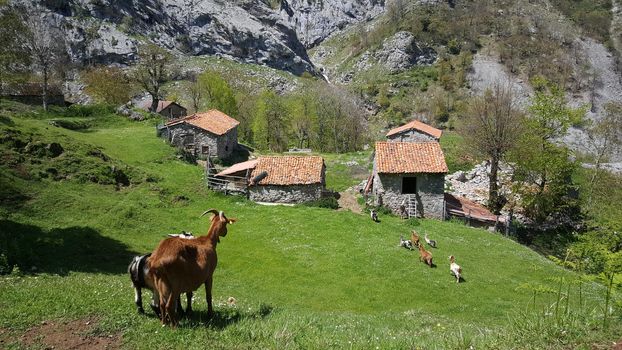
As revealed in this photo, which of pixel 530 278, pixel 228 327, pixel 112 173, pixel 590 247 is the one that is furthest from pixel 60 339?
pixel 112 173

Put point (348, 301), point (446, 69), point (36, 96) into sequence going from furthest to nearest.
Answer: point (446, 69) → point (36, 96) → point (348, 301)

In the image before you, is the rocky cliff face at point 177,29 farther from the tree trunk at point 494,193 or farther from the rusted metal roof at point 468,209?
the tree trunk at point 494,193

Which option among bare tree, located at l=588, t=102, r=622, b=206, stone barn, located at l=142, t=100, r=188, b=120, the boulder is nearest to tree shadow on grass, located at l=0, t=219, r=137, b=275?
bare tree, located at l=588, t=102, r=622, b=206

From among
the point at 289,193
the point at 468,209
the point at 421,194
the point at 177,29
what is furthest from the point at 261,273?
the point at 177,29

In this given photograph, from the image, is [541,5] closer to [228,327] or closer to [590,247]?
[590,247]

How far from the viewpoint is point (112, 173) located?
32125 millimetres

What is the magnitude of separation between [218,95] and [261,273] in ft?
175

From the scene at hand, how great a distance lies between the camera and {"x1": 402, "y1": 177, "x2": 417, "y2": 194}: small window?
118 feet

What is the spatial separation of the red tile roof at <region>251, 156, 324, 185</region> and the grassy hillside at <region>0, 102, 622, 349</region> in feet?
11.7

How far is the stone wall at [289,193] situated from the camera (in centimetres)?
3569

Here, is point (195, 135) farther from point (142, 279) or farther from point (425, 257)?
point (142, 279)

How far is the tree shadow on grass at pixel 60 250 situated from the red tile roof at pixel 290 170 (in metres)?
15.8

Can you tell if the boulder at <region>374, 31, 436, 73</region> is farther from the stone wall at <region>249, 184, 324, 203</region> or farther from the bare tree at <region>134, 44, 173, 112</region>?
the stone wall at <region>249, 184, 324, 203</region>

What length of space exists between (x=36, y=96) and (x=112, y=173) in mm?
41412
